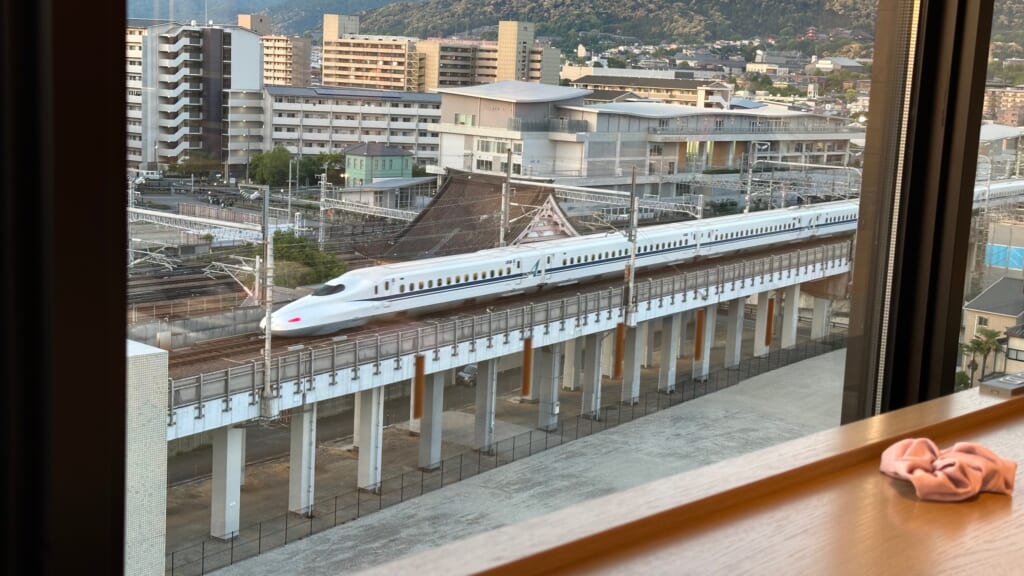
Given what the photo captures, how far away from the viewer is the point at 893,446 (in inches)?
45.2

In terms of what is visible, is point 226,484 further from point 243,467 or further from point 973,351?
point 973,351

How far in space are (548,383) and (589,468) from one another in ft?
0.78

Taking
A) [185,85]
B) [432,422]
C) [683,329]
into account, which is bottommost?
[432,422]

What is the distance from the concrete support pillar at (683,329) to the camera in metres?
2.31

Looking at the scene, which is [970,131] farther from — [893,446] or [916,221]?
[893,446]

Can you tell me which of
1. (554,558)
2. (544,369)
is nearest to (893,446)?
(554,558)

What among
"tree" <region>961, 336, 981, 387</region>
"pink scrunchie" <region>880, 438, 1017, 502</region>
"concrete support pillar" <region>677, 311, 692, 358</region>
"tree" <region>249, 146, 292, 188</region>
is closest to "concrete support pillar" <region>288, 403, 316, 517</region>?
"tree" <region>249, 146, 292, 188</region>

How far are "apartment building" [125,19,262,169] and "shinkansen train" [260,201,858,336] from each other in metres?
0.33

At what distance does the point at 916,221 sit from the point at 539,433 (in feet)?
2.74

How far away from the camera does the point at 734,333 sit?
241cm

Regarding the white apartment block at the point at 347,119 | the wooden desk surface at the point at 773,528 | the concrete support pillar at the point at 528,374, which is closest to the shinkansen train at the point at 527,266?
the concrete support pillar at the point at 528,374

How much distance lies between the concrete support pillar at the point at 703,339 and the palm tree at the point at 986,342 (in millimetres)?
548

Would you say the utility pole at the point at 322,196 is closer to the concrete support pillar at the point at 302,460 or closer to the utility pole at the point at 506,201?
the concrete support pillar at the point at 302,460

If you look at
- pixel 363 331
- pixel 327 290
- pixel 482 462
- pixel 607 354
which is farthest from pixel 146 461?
pixel 607 354
